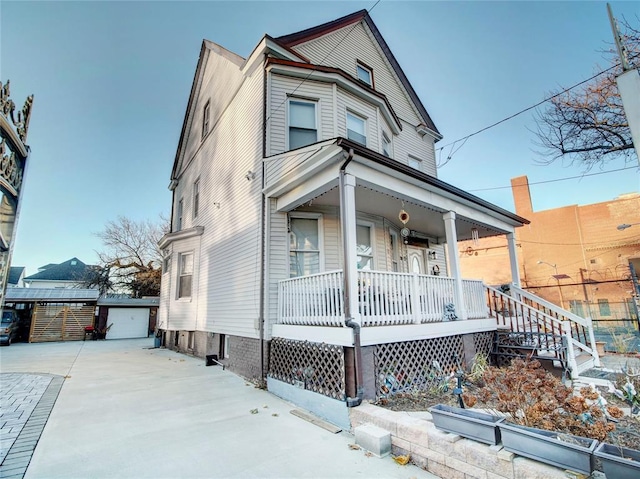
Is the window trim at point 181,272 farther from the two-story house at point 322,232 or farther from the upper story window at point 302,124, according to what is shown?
the upper story window at point 302,124

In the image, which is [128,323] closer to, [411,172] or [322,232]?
[322,232]

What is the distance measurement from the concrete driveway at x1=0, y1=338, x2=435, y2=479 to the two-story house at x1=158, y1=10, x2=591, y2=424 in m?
0.76

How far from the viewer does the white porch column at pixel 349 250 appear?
498 cm

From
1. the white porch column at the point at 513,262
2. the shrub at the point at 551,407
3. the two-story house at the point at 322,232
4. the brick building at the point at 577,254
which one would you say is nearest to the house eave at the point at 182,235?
the two-story house at the point at 322,232

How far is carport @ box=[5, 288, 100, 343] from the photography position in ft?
58.2

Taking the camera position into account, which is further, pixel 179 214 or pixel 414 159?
pixel 179 214

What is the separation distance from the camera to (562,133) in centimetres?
941

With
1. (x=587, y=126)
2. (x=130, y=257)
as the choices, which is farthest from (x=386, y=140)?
(x=130, y=257)


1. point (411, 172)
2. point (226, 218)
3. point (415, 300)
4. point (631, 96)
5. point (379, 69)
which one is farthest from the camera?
point (379, 69)

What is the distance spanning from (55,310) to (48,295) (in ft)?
3.11

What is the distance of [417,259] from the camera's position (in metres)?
10.9

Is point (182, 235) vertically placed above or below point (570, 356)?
above

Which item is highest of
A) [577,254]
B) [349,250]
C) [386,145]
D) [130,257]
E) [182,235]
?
[386,145]

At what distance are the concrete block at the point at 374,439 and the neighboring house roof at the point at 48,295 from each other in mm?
21113
